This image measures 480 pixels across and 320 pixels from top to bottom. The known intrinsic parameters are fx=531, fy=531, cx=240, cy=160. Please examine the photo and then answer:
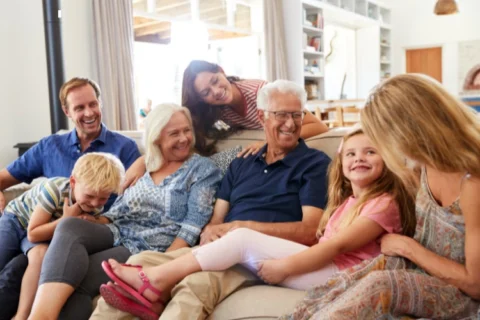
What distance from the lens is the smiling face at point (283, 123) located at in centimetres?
215

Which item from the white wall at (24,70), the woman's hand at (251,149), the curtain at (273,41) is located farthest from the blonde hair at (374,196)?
the curtain at (273,41)

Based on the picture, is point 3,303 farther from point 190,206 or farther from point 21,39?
point 21,39

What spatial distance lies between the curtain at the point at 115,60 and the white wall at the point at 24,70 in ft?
0.80

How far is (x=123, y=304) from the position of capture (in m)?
1.62

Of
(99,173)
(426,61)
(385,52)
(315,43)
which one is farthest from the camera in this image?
(385,52)

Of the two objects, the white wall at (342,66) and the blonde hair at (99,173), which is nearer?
the blonde hair at (99,173)

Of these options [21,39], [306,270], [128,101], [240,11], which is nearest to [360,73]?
[240,11]

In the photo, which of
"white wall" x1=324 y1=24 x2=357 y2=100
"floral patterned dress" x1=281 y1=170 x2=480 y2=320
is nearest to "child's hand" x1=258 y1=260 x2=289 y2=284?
"floral patterned dress" x1=281 y1=170 x2=480 y2=320

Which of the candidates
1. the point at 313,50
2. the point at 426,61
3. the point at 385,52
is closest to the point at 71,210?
the point at 313,50

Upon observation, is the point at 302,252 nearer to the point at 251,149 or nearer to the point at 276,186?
the point at 276,186

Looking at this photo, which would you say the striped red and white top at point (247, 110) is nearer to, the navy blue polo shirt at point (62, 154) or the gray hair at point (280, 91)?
the gray hair at point (280, 91)

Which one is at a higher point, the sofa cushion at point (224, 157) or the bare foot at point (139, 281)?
the sofa cushion at point (224, 157)

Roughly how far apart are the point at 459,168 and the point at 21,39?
12.2 feet

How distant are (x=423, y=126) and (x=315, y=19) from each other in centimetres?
724
